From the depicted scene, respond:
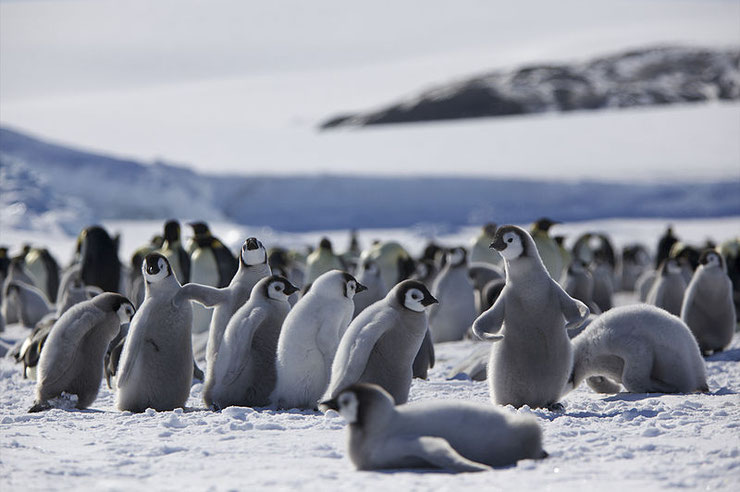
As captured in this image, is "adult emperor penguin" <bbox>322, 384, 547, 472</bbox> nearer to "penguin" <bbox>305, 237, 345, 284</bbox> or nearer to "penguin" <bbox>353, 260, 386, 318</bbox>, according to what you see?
"penguin" <bbox>353, 260, 386, 318</bbox>

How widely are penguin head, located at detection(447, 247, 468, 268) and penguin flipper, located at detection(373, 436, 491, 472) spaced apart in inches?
207

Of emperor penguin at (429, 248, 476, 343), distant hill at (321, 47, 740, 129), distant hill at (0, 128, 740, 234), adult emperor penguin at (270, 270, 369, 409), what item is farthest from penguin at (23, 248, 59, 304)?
distant hill at (321, 47, 740, 129)

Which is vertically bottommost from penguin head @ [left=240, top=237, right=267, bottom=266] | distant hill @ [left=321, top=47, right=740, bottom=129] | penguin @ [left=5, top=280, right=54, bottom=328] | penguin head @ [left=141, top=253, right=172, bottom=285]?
penguin @ [left=5, top=280, right=54, bottom=328]

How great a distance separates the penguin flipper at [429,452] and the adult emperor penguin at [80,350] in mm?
2202

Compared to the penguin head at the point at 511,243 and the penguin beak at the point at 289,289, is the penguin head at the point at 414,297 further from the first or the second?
the penguin beak at the point at 289,289

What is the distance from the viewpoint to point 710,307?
267 inches

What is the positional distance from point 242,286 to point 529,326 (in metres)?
1.54

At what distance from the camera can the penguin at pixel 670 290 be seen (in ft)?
26.3

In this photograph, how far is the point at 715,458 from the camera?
3.02m

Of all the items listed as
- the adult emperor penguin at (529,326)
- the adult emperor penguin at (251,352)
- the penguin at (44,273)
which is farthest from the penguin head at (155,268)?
the penguin at (44,273)

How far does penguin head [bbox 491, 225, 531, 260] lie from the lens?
4.22m

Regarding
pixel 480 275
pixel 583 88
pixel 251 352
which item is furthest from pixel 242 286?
pixel 583 88

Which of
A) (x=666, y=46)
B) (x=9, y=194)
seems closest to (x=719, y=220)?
(x=9, y=194)

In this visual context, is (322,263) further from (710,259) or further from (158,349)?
(158,349)
